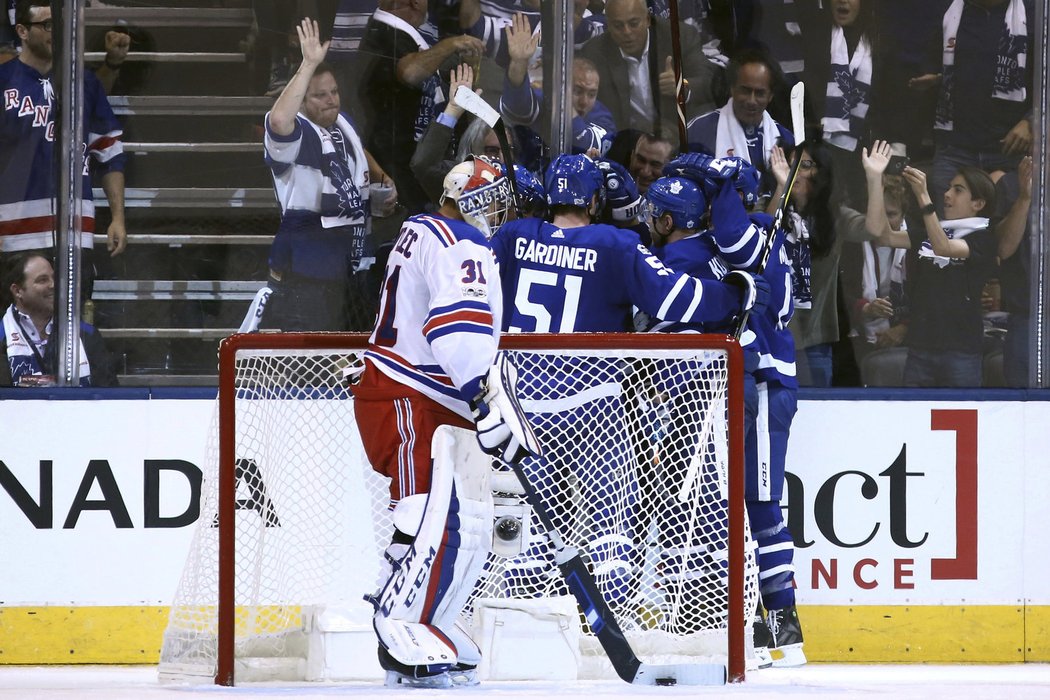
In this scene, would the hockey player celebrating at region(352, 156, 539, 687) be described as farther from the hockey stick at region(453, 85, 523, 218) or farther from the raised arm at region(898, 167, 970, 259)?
the raised arm at region(898, 167, 970, 259)

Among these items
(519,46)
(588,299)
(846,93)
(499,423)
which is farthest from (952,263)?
(499,423)

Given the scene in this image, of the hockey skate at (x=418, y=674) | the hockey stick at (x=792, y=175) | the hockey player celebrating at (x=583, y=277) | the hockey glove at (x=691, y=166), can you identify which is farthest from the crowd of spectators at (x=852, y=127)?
the hockey skate at (x=418, y=674)

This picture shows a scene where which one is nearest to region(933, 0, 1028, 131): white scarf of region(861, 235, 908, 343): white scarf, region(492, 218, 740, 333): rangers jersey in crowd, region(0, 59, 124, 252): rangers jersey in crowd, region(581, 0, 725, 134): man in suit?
region(861, 235, 908, 343): white scarf

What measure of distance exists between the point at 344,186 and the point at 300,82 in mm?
347

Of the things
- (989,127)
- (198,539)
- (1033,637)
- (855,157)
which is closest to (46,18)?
(198,539)

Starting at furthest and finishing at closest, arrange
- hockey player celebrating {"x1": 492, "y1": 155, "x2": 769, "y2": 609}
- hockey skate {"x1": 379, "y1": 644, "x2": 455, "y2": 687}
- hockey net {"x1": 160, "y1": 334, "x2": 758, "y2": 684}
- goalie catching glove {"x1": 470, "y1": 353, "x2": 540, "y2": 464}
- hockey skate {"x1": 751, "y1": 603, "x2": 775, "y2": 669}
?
hockey skate {"x1": 751, "y1": 603, "x2": 775, "y2": 669}
hockey player celebrating {"x1": 492, "y1": 155, "x2": 769, "y2": 609}
hockey net {"x1": 160, "y1": 334, "x2": 758, "y2": 684}
hockey skate {"x1": 379, "y1": 644, "x2": 455, "y2": 687}
goalie catching glove {"x1": 470, "y1": 353, "x2": 540, "y2": 464}

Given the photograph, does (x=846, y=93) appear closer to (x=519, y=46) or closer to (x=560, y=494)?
(x=519, y=46)

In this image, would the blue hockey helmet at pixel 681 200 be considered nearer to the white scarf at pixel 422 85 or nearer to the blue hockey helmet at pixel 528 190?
the blue hockey helmet at pixel 528 190

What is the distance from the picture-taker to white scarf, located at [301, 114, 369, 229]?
498 centimetres

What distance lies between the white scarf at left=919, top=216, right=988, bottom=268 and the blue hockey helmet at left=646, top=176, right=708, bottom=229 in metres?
0.84

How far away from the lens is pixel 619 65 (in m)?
5.05

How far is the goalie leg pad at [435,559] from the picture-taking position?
12.5ft

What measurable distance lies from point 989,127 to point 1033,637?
1.60m

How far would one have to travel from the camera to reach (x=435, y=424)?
12.7 ft
